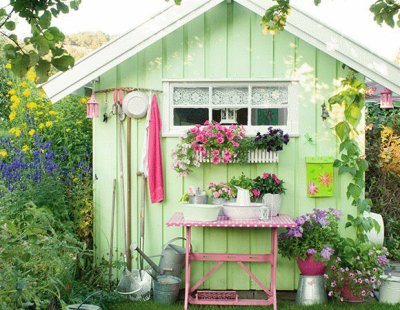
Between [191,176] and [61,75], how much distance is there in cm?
185

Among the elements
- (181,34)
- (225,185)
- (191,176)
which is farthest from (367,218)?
(181,34)

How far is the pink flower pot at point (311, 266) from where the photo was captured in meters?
6.38

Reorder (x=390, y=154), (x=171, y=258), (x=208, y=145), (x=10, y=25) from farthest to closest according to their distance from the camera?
(x=390, y=154) < (x=171, y=258) < (x=208, y=145) < (x=10, y=25)

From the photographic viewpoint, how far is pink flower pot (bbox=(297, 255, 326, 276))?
6375 millimetres

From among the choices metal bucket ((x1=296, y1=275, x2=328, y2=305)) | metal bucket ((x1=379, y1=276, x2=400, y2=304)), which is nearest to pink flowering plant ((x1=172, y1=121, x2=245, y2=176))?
metal bucket ((x1=296, y1=275, x2=328, y2=305))

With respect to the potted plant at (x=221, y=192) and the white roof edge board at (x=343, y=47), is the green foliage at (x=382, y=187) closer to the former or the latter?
the white roof edge board at (x=343, y=47)

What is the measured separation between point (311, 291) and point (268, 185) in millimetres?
1232

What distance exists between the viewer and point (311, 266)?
6391 millimetres

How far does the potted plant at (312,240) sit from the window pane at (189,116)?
161 centimetres

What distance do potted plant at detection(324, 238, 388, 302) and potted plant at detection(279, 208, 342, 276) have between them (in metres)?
0.13

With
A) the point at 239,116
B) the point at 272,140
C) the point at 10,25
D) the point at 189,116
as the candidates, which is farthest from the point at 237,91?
the point at 10,25

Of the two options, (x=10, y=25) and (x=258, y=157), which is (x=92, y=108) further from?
(x=10, y=25)

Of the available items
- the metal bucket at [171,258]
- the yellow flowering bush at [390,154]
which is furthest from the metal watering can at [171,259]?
the yellow flowering bush at [390,154]

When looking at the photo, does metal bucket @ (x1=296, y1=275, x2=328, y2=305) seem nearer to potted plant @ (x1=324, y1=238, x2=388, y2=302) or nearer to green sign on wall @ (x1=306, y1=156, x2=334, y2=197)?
potted plant @ (x1=324, y1=238, x2=388, y2=302)
